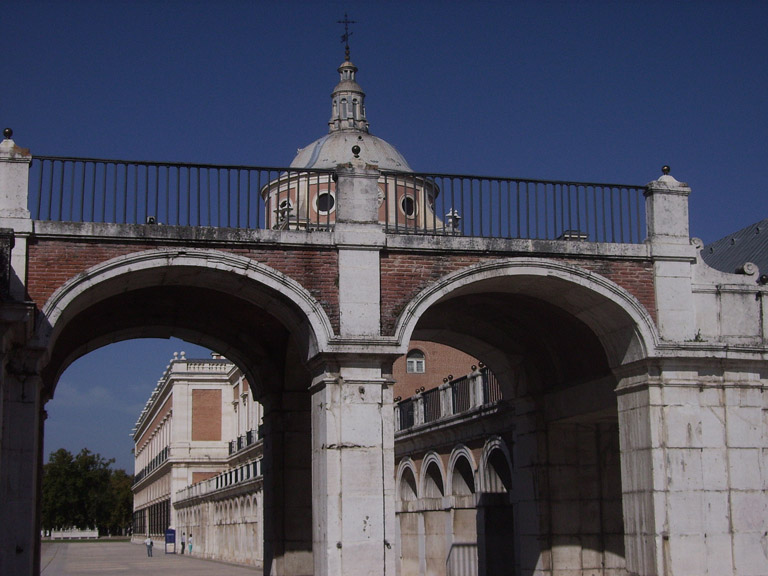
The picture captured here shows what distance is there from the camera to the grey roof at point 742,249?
2509 centimetres

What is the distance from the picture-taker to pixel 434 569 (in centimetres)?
2938

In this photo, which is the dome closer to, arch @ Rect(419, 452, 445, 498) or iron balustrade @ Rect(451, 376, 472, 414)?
arch @ Rect(419, 452, 445, 498)

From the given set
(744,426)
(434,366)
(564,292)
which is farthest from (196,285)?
(434,366)

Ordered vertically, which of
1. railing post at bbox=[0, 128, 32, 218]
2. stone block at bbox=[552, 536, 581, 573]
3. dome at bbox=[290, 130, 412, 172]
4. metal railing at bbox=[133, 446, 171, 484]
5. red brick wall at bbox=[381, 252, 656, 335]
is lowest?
stone block at bbox=[552, 536, 581, 573]

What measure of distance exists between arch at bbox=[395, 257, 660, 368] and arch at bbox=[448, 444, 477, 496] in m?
10.0

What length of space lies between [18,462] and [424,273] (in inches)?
231

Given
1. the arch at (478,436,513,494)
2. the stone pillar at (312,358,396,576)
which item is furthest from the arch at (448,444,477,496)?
the stone pillar at (312,358,396,576)

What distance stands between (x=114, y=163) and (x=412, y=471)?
18.2 m

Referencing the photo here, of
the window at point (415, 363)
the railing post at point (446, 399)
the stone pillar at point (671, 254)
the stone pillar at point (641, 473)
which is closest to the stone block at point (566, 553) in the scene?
the stone pillar at point (641, 473)

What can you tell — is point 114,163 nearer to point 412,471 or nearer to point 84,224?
point 84,224

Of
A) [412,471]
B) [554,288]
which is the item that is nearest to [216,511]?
[412,471]

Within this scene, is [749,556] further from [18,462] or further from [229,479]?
[229,479]

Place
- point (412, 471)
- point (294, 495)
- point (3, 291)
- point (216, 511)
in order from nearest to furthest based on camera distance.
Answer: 1. point (3, 291)
2. point (294, 495)
3. point (412, 471)
4. point (216, 511)

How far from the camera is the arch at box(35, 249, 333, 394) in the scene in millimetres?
14773
